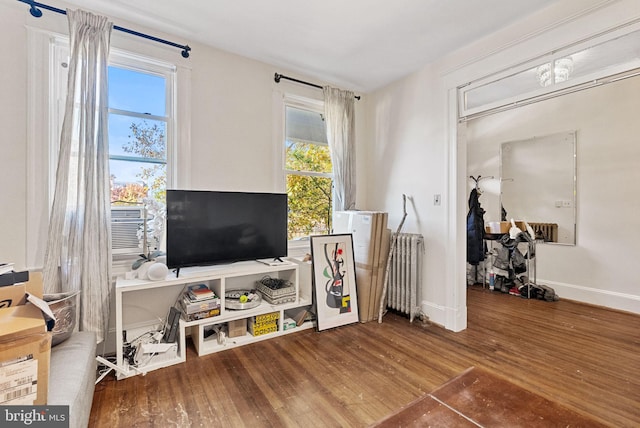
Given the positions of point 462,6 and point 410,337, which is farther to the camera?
point 410,337

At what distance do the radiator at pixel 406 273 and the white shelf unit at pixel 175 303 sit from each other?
1.10 meters

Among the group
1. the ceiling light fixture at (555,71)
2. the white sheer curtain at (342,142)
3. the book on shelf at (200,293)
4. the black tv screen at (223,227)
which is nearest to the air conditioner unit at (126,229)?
the black tv screen at (223,227)

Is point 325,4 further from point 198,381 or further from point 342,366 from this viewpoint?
point 198,381

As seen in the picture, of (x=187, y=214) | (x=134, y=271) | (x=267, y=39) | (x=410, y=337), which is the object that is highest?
(x=267, y=39)

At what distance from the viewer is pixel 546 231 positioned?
4125 mm

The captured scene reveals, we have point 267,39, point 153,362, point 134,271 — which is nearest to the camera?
point 153,362

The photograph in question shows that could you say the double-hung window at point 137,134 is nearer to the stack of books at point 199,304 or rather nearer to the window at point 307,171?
the stack of books at point 199,304

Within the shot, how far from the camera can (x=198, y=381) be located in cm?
197

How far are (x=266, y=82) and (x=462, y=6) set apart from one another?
1858mm

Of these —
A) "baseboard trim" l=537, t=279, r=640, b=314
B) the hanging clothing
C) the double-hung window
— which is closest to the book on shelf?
the double-hung window

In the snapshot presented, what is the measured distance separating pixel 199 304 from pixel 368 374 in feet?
4.57

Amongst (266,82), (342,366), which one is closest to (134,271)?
(342,366)

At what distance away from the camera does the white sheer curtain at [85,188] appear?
199cm

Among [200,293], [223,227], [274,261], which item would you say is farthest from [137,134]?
[274,261]
